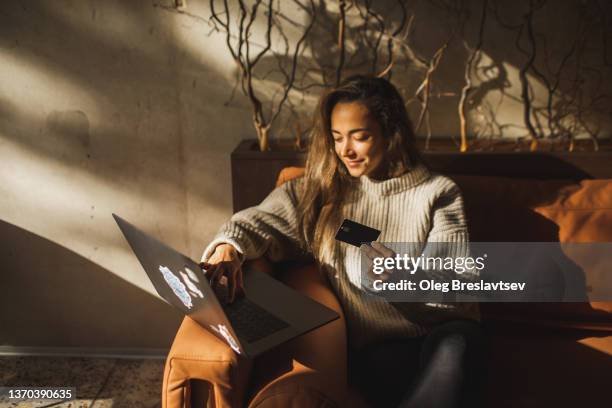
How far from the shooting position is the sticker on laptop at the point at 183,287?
44.1 inches

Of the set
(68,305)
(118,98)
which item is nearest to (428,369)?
(118,98)

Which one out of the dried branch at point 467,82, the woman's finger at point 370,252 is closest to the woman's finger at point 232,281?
the woman's finger at point 370,252

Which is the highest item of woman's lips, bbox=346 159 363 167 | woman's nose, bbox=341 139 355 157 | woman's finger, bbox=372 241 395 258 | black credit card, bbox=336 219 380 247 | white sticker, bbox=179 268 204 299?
woman's nose, bbox=341 139 355 157

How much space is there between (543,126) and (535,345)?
0.81 m

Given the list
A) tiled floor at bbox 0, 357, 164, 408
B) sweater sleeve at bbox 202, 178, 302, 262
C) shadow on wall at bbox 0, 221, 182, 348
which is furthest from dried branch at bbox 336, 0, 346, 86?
tiled floor at bbox 0, 357, 164, 408

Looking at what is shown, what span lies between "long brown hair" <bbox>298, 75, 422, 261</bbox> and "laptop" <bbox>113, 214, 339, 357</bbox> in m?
0.22

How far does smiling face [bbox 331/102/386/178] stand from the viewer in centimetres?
148

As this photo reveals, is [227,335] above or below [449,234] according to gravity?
below

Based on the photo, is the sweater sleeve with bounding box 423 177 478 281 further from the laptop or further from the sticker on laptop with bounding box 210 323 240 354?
the sticker on laptop with bounding box 210 323 240 354

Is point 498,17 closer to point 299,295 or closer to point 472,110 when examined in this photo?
point 472,110

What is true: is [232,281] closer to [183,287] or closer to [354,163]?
[183,287]

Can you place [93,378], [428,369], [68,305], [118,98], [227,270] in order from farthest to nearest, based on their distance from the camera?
1. [68,305]
2. [93,378]
3. [118,98]
4. [227,270]
5. [428,369]

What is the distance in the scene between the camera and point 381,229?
5.16 ft

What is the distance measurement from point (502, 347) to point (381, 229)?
1.49 ft
